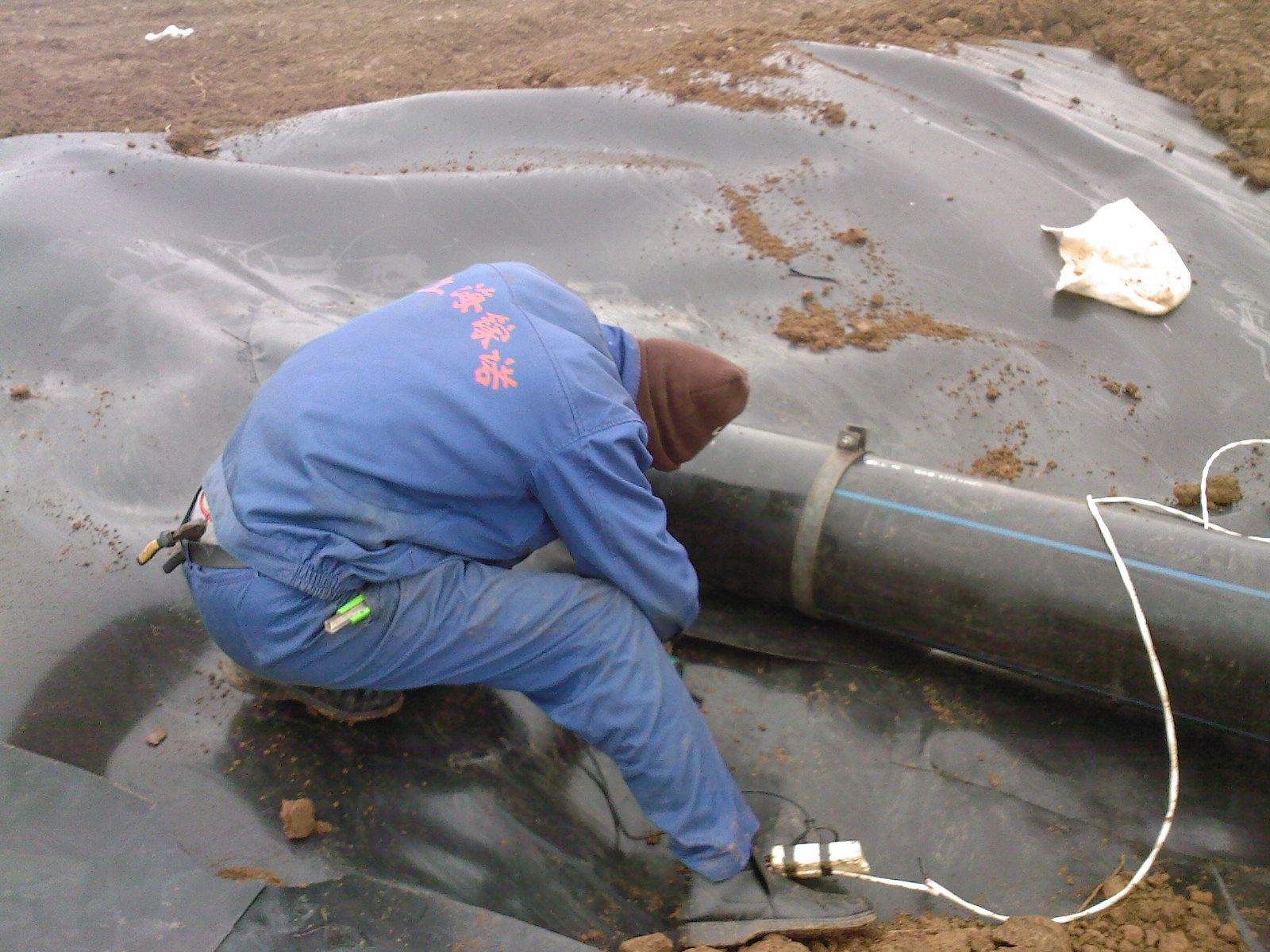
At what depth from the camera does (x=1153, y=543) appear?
1.78 meters

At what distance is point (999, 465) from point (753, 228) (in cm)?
123

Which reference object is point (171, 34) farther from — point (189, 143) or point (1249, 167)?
point (1249, 167)

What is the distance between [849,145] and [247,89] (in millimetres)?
3825

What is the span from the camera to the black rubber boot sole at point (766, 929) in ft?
5.15

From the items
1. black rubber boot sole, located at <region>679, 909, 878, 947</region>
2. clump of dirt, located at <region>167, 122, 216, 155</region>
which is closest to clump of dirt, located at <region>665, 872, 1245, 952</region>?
black rubber boot sole, located at <region>679, 909, 878, 947</region>

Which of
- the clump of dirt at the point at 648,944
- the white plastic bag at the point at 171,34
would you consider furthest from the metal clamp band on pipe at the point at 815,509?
the white plastic bag at the point at 171,34

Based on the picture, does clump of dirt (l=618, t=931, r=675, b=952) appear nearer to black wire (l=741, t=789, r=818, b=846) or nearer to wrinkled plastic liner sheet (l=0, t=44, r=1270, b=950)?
A: wrinkled plastic liner sheet (l=0, t=44, r=1270, b=950)

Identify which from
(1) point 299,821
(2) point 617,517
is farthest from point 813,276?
(1) point 299,821

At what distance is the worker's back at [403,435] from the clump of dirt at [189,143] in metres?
2.89

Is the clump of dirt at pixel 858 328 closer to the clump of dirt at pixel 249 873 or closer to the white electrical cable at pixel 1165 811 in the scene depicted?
the white electrical cable at pixel 1165 811

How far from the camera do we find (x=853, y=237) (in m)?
2.93

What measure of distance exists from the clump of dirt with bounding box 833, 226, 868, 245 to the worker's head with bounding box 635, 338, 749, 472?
4.64 feet

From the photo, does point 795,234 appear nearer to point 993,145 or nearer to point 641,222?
point 641,222

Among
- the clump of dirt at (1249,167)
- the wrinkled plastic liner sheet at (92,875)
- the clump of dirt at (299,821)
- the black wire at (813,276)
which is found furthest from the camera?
the clump of dirt at (1249,167)
